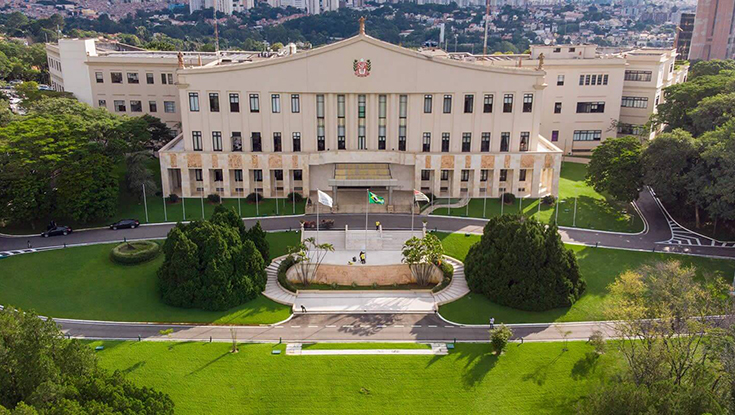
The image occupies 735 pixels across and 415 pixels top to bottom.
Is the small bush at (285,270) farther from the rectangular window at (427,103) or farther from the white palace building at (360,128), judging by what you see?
the rectangular window at (427,103)

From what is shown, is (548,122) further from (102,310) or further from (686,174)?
(102,310)

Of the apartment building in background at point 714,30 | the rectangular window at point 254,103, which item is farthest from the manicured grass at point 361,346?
the apartment building in background at point 714,30

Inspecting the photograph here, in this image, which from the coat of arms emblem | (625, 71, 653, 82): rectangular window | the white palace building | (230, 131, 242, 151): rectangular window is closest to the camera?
the coat of arms emblem

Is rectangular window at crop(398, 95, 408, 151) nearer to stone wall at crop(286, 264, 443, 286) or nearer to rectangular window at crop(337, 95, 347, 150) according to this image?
rectangular window at crop(337, 95, 347, 150)

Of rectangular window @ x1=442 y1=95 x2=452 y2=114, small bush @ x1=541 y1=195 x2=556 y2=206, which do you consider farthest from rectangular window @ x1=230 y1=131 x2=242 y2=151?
small bush @ x1=541 y1=195 x2=556 y2=206

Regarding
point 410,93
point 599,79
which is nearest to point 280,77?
point 410,93

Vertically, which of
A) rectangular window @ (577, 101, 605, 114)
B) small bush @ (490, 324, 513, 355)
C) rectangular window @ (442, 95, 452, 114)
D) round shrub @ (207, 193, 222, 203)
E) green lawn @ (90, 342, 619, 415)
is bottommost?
green lawn @ (90, 342, 619, 415)
